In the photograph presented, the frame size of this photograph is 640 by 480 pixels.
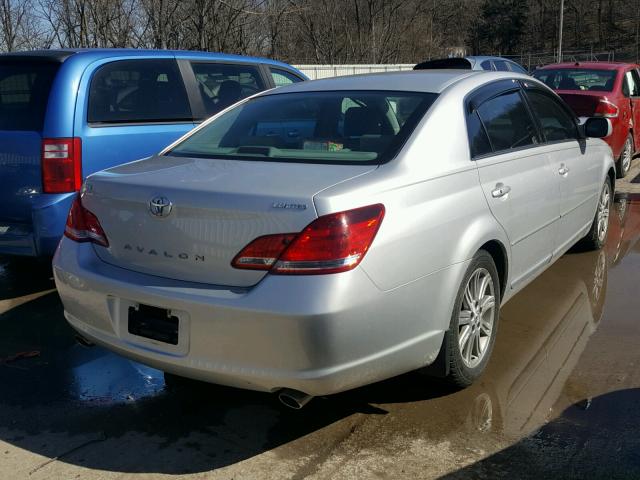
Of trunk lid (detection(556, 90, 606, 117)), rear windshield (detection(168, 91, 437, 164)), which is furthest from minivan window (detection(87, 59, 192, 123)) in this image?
trunk lid (detection(556, 90, 606, 117))

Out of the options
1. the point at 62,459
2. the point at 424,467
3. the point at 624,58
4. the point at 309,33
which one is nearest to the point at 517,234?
the point at 424,467

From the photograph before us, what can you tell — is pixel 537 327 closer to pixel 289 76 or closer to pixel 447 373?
pixel 447 373

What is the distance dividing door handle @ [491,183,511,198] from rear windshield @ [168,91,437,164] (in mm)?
574

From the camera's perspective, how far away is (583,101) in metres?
8.98

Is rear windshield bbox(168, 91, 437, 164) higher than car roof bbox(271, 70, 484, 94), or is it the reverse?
car roof bbox(271, 70, 484, 94)

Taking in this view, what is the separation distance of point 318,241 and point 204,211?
515 mm

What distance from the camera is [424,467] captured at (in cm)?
284

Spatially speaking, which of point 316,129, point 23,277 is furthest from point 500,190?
point 23,277

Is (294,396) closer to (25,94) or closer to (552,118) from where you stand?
(552,118)

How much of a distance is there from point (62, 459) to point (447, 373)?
5.88 ft

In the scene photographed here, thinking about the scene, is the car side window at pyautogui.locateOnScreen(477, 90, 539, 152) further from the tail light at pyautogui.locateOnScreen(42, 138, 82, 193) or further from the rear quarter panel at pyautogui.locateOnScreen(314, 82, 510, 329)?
the tail light at pyautogui.locateOnScreen(42, 138, 82, 193)

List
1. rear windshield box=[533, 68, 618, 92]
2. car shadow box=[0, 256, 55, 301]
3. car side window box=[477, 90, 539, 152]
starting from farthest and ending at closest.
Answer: rear windshield box=[533, 68, 618, 92], car shadow box=[0, 256, 55, 301], car side window box=[477, 90, 539, 152]

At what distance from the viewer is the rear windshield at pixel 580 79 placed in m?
9.55

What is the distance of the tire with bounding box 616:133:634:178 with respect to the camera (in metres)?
9.45
